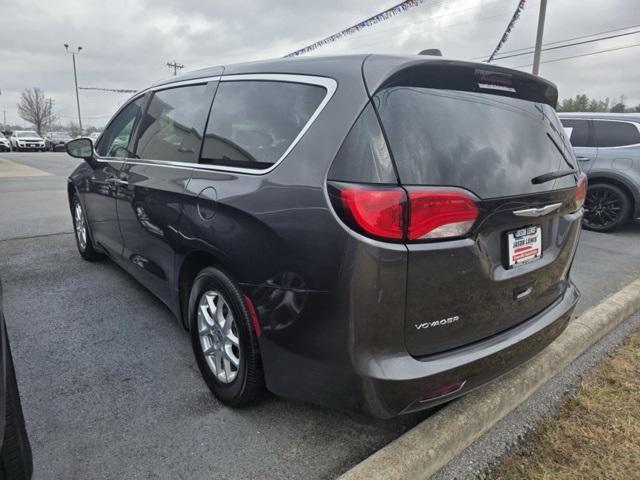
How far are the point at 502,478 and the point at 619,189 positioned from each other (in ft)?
21.9

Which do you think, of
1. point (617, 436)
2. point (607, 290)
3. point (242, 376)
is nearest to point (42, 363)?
point (242, 376)

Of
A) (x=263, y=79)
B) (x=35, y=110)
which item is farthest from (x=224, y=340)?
(x=35, y=110)

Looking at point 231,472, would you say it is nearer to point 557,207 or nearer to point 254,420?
point 254,420

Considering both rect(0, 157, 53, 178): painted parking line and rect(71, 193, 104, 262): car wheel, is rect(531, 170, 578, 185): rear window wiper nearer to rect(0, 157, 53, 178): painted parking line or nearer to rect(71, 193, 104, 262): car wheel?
rect(71, 193, 104, 262): car wheel

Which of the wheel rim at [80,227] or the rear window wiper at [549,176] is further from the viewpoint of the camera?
the wheel rim at [80,227]

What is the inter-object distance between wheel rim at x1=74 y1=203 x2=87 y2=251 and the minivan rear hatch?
3.82m

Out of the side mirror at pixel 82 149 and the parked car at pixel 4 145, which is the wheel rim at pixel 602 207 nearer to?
the side mirror at pixel 82 149

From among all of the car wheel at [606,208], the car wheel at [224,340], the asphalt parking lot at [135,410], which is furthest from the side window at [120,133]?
the car wheel at [606,208]

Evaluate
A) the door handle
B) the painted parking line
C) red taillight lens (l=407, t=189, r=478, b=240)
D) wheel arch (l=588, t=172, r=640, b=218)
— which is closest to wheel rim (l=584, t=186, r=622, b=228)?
wheel arch (l=588, t=172, r=640, b=218)

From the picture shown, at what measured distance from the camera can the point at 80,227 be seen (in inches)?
185

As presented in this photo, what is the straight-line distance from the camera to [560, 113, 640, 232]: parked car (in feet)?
22.6

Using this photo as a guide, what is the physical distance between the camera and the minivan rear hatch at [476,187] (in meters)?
1.68

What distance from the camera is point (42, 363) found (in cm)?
272

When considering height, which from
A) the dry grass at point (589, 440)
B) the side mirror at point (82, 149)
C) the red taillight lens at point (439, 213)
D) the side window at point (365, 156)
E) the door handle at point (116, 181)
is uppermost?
the side mirror at point (82, 149)
